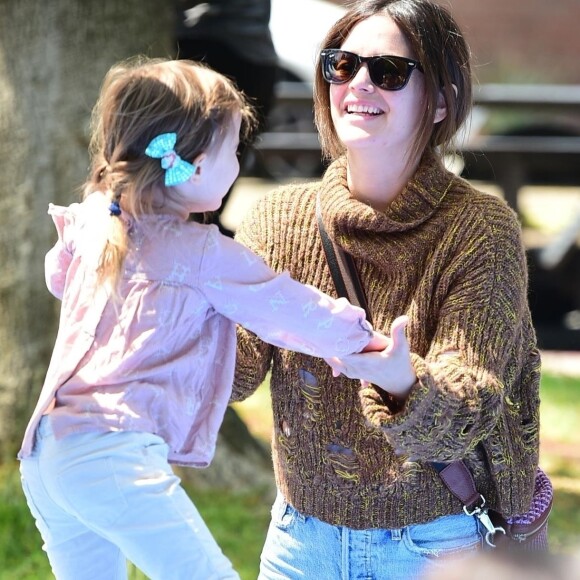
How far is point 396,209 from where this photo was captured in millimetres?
2346

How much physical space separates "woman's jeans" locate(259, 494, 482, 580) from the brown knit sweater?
0.03 meters

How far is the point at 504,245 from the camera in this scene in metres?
2.26

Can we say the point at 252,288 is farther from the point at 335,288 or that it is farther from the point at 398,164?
the point at 398,164

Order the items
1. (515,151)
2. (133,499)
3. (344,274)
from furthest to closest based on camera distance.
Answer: (515,151)
(344,274)
(133,499)

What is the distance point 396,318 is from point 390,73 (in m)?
0.50

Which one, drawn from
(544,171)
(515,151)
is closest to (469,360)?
(515,151)

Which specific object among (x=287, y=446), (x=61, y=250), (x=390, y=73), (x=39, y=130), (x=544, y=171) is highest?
(x=390, y=73)

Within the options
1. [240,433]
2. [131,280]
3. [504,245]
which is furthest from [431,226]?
[240,433]

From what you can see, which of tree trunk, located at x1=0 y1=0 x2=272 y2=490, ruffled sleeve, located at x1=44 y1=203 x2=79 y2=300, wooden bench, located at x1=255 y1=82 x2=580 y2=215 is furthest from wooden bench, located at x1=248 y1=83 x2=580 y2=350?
ruffled sleeve, located at x1=44 y1=203 x2=79 y2=300

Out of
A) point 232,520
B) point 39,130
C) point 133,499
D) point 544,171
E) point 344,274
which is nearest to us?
point 133,499

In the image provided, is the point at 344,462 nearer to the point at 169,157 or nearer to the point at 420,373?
the point at 420,373

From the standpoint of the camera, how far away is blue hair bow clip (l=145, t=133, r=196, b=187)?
2.04m

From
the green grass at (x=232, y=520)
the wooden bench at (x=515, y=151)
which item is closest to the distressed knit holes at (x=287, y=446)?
the green grass at (x=232, y=520)

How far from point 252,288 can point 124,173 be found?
1.01ft
